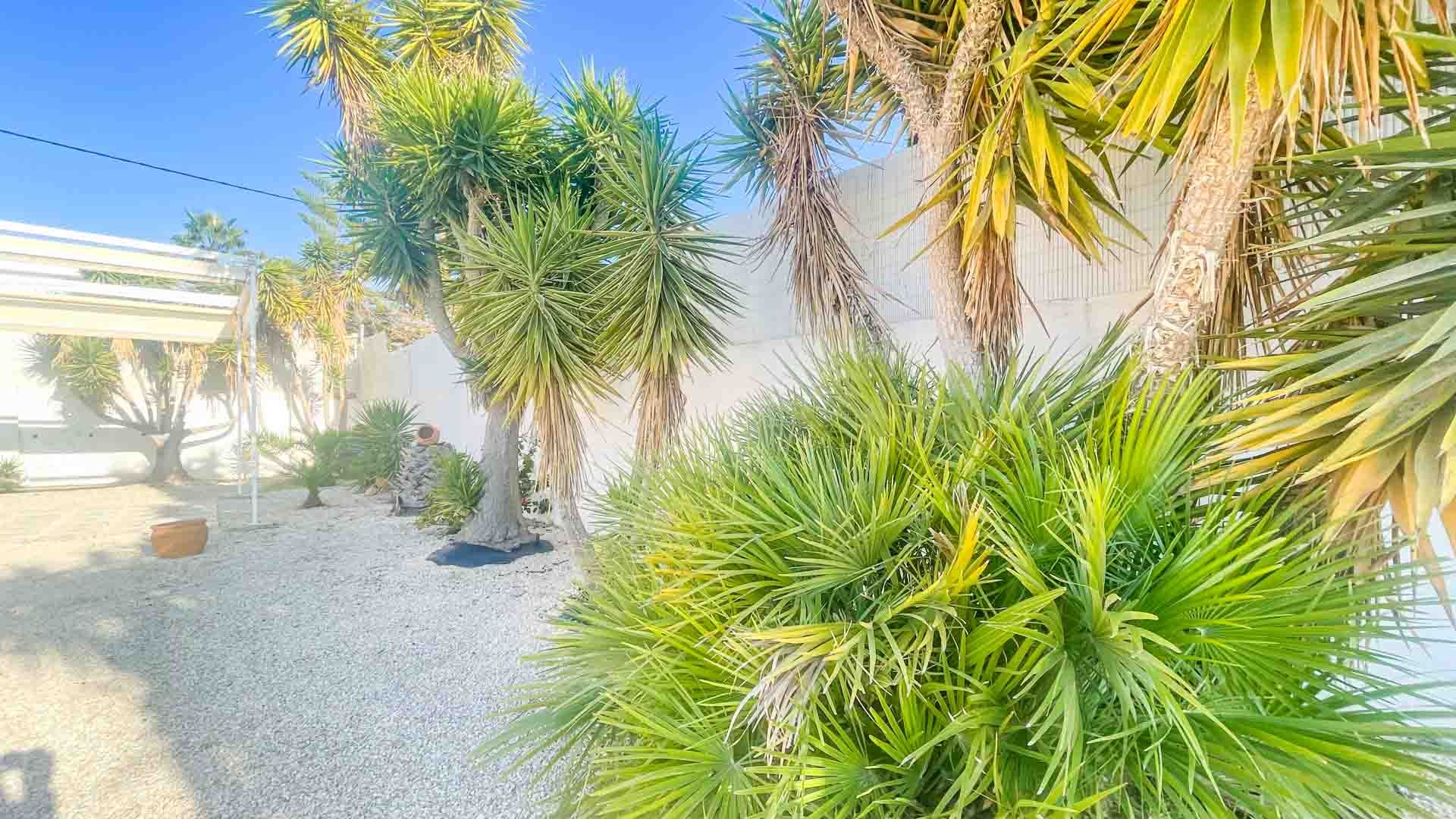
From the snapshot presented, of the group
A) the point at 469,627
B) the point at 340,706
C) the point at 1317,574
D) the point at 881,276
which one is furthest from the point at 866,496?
the point at 469,627

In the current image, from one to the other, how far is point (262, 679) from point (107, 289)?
6.46 metres

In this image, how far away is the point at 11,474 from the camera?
36.6 feet

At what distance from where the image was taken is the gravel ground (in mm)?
2494

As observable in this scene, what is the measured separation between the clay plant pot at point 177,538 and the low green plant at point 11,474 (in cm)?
819

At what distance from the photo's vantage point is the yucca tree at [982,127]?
2.09 m

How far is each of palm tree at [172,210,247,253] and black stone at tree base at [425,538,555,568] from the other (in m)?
13.1

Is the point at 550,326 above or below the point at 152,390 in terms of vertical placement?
above

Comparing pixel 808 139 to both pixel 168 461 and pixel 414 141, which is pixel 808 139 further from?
pixel 168 461

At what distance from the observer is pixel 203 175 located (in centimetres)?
1098

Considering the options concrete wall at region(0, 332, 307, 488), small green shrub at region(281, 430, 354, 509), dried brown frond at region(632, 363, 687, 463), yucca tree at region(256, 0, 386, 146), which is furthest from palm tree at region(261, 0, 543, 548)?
concrete wall at region(0, 332, 307, 488)

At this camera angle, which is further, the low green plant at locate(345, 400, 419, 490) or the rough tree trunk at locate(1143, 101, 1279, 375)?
the low green plant at locate(345, 400, 419, 490)

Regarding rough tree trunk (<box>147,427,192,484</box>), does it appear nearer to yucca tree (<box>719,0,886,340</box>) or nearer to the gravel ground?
the gravel ground

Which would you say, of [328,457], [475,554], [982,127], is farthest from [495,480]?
[328,457]

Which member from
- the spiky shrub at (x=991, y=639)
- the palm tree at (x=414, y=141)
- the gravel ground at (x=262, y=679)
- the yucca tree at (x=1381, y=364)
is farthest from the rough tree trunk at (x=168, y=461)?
the yucca tree at (x=1381, y=364)
